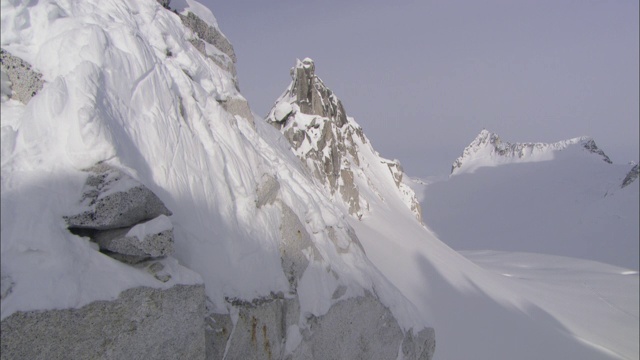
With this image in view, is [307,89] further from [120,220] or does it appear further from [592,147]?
[592,147]

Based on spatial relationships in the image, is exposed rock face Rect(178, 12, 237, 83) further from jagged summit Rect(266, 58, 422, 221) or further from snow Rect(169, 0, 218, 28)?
jagged summit Rect(266, 58, 422, 221)

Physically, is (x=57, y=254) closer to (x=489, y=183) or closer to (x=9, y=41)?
(x=9, y=41)

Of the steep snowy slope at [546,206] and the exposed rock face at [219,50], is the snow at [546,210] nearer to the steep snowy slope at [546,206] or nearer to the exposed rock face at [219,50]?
the steep snowy slope at [546,206]

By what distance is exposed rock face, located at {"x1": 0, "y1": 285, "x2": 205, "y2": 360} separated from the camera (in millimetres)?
4578

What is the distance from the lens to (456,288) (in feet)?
79.7

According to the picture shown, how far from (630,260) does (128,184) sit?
75918 millimetres

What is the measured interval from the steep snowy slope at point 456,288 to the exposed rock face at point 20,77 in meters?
16.1

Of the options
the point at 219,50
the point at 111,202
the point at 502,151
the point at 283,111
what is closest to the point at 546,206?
the point at 502,151

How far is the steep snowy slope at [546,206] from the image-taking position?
79.3 m

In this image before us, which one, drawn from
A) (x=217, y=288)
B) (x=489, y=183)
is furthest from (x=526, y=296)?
(x=489, y=183)

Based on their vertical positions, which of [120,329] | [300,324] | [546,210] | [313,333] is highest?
[546,210]

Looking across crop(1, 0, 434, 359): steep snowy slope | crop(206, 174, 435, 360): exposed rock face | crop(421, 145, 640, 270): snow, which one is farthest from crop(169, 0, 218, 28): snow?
crop(421, 145, 640, 270): snow

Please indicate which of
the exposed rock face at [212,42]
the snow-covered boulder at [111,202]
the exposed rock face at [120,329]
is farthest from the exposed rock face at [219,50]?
the exposed rock face at [120,329]

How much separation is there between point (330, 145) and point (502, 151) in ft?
537
